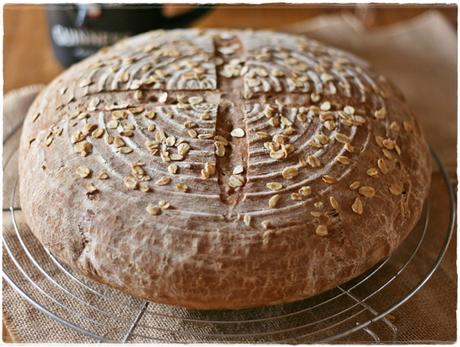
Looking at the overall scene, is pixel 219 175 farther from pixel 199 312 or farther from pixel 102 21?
pixel 102 21

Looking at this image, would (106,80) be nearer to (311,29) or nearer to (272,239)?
(272,239)

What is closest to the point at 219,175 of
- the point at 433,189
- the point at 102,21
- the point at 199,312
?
the point at 199,312

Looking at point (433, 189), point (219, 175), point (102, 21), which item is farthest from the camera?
point (102, 21)

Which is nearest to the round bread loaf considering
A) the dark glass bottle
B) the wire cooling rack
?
the wire cooling rack

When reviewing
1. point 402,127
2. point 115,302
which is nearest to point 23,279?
point 115,302

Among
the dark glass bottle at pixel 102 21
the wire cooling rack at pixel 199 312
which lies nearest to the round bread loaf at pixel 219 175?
the wire cooling rack at pixel 199 312

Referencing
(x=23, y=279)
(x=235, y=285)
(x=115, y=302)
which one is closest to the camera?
(x=235, y=285)
